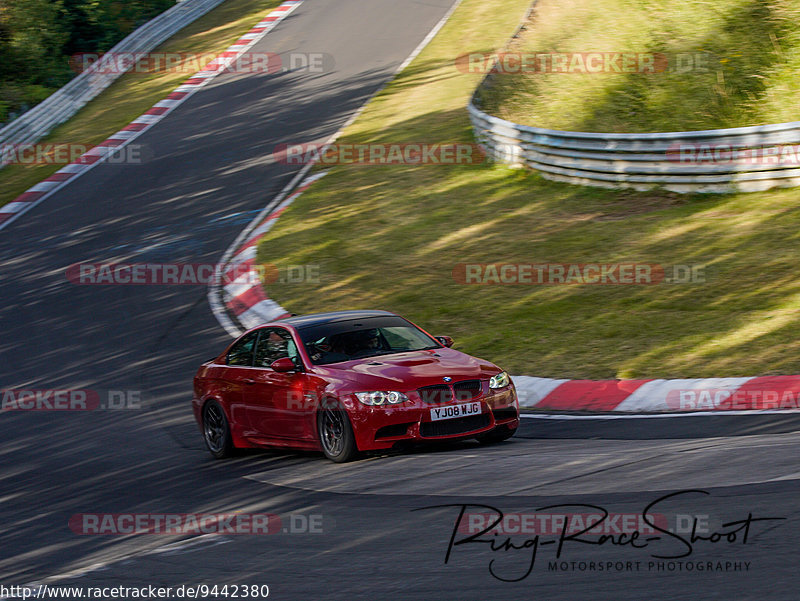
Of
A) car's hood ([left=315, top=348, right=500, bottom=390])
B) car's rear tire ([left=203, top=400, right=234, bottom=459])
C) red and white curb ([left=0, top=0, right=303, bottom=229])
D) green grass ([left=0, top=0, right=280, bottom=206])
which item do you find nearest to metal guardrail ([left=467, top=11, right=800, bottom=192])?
car's hood ([left=315, top=348, right=500, bottom=390])

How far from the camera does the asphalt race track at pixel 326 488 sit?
5.57 meters

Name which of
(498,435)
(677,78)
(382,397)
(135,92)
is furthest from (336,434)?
(135,92)

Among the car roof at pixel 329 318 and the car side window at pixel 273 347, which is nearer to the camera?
the car side window at pixel 273 347

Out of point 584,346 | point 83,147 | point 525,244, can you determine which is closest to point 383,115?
point 83,147

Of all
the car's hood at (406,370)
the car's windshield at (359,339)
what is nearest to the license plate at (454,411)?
the car's hood at (406,370)

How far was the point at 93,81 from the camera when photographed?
1277 inches

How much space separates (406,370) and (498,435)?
3.38 ft

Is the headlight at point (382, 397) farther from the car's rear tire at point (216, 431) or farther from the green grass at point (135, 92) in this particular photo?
the green grass at point (135, 92)

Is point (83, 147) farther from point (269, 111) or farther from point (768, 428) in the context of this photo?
point (768, 428)

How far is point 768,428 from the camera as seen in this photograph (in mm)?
8828

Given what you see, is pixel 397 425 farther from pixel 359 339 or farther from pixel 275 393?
pixel 275 393

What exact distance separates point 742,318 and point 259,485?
6.37 m

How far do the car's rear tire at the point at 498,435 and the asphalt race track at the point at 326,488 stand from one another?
0.29 ft

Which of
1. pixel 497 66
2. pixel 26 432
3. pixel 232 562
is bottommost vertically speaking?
pixel 26 432
